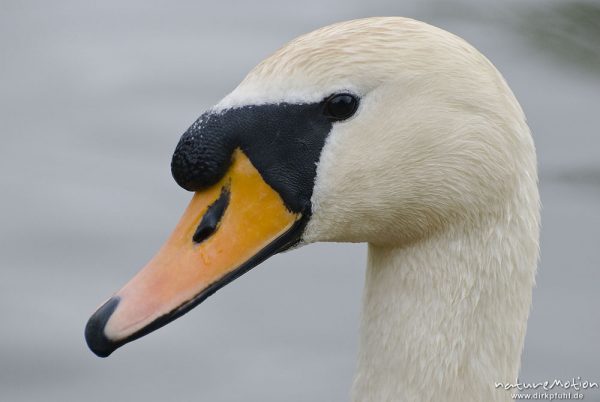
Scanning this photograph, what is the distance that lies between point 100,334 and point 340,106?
0.67 m

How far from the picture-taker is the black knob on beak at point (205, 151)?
10.3 feet

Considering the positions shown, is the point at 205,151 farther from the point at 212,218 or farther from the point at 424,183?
the point at 424,183

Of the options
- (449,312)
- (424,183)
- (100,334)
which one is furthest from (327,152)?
(100,334)

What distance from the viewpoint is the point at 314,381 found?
5.61 metres

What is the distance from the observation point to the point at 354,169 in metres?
3.23

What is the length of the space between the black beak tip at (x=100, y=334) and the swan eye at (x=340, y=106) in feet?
1.91

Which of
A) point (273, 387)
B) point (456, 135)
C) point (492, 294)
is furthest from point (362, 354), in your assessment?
point (273, 387)

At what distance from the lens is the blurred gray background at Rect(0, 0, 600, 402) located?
5.61 m

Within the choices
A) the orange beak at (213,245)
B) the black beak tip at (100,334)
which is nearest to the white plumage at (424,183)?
the orange beak at (213,245)

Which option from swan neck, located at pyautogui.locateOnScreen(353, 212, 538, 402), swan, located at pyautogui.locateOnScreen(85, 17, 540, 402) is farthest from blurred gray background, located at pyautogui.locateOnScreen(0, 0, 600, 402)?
swan, located at pyautogui.locateOnScreen(85, 17, 540, 402)

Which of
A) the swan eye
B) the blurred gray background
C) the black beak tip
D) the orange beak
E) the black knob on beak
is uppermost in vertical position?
the blurred gray background

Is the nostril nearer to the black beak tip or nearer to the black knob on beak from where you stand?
the black knob on beak

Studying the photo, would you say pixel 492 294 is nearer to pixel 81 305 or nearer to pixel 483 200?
pixel 483 200

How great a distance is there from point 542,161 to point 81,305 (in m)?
2.08
